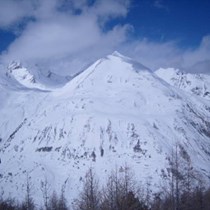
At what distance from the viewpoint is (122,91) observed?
6860 inches

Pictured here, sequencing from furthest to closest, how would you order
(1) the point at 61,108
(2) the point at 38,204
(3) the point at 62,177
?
(1) the point at 61,108 → (3) the point at 62,177 → (2) the point at 38,204

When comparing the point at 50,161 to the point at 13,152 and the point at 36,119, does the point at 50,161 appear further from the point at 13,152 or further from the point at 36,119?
the point at 36,119

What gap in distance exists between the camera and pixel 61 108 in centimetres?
16925

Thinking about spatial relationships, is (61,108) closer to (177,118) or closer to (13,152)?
(13,152)

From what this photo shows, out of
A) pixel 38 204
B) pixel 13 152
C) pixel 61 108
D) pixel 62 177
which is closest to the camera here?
pixel 38 204

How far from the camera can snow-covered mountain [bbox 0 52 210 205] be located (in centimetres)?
12439

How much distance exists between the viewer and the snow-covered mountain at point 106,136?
124 m

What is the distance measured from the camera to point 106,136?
140 metres

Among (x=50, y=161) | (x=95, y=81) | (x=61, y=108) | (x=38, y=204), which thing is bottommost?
(x=38, y=204)

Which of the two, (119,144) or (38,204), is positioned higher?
(119,144)

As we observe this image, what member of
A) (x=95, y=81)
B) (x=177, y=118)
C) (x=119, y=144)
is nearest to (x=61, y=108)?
(x=95, y=81)

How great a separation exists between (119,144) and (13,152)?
163ft

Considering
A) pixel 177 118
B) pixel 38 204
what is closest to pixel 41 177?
pixel 38 204

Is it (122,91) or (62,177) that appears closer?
(62,177)
